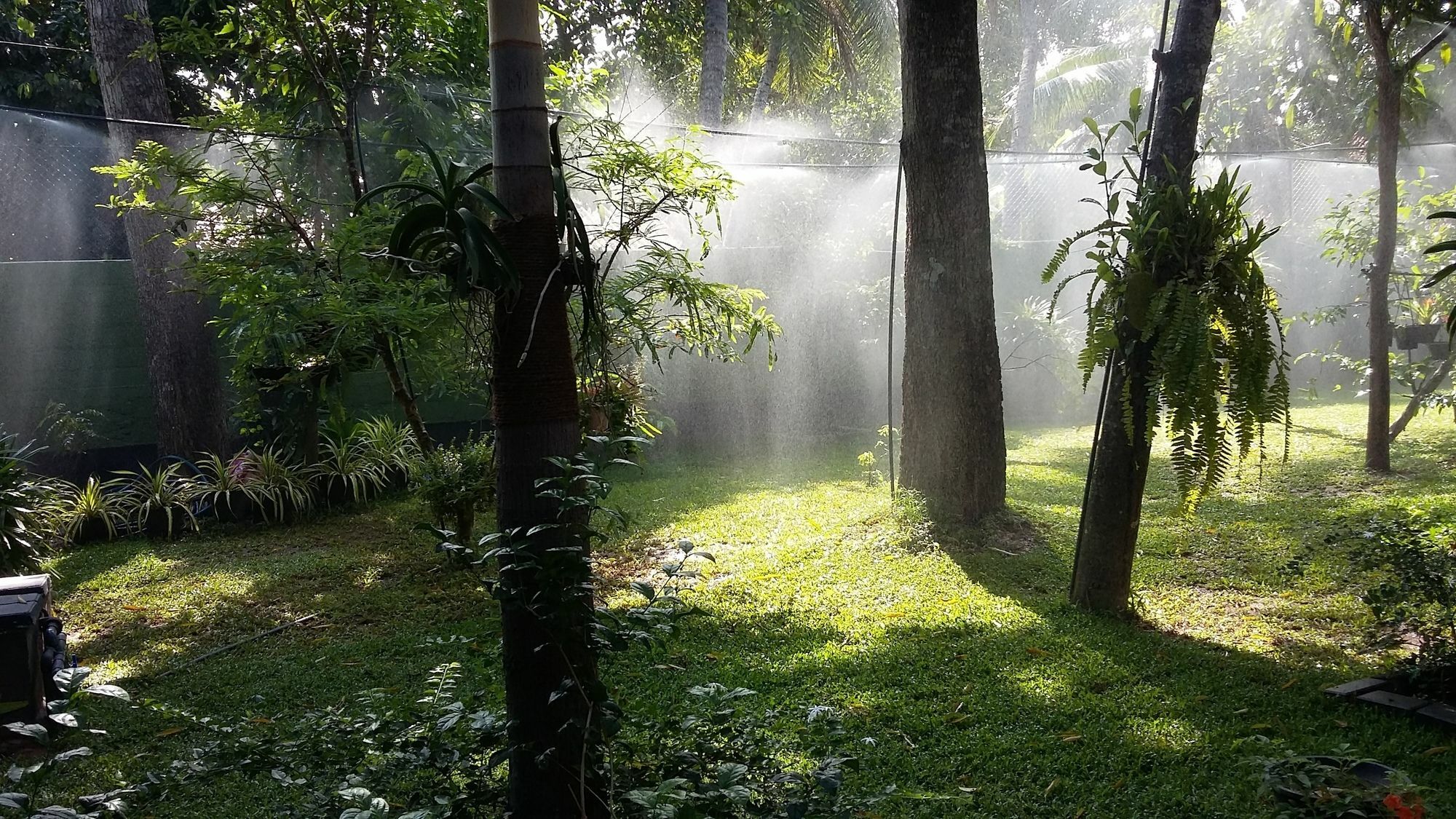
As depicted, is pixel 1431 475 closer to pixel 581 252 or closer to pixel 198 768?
pixel 581 252

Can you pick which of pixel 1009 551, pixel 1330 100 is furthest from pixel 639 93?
pixel 1009 551

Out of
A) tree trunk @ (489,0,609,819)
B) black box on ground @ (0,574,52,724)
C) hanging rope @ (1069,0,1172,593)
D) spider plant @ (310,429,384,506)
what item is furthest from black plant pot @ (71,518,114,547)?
hanging rope @ (1069,0,1172,593)

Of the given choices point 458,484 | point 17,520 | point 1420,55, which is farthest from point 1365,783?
point 17,520

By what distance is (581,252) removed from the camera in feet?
6.72

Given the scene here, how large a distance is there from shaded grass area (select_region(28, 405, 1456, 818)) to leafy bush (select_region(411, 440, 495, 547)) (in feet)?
1.19

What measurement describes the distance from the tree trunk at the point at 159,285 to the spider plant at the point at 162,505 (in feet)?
2.58

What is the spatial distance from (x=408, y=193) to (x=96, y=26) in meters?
4.01

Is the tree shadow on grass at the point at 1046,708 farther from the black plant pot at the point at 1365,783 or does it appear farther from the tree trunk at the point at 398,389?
the tree trunk at the point at 398,389

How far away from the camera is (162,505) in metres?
6.91

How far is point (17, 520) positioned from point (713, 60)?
323 inches

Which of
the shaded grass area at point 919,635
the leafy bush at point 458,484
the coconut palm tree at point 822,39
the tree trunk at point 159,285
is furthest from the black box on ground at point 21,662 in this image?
the coconut palm tree at point 822,39

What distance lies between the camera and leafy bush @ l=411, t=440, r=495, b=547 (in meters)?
5.70

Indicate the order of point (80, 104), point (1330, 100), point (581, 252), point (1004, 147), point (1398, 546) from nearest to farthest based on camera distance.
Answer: point (581, 252)
point (1398, 546)
point (80, 104)
point (1330, 100)
point (1004, 147)

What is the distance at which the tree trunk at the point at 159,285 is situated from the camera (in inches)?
290
